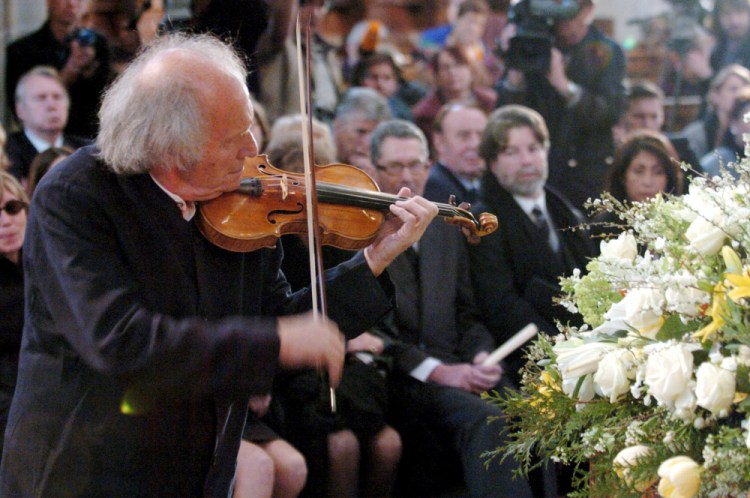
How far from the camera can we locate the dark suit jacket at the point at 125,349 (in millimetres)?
1905

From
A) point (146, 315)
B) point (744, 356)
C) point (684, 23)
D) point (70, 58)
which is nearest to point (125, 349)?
point (146, 315)

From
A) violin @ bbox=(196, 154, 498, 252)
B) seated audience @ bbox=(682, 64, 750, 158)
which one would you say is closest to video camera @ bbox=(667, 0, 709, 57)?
seated audience @ bbox=(682, 64, 750, 158)

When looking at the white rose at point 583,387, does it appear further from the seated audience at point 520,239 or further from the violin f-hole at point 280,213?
the seated audience at point 520,239

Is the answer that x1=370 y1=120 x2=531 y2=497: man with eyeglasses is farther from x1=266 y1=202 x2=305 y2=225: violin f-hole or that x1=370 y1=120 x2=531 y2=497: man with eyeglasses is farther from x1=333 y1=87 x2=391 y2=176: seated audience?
x1=266 y1=202 x2=305 y2=225: violin f-hole

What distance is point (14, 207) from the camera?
352 cm

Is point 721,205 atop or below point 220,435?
atop

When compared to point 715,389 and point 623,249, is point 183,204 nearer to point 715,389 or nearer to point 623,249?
point 623,249

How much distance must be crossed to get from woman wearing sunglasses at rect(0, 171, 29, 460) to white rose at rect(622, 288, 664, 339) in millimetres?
2266

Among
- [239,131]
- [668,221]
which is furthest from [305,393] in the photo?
[668,221]

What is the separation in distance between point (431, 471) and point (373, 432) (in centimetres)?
31

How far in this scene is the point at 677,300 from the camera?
68.1 inches

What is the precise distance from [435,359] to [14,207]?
1733 millimetres

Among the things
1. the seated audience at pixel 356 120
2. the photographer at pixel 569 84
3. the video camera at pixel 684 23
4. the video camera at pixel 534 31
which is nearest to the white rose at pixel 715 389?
the seated audience at pixel 356 120

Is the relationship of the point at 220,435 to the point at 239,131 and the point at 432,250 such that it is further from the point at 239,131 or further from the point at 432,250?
the point at 432,250
